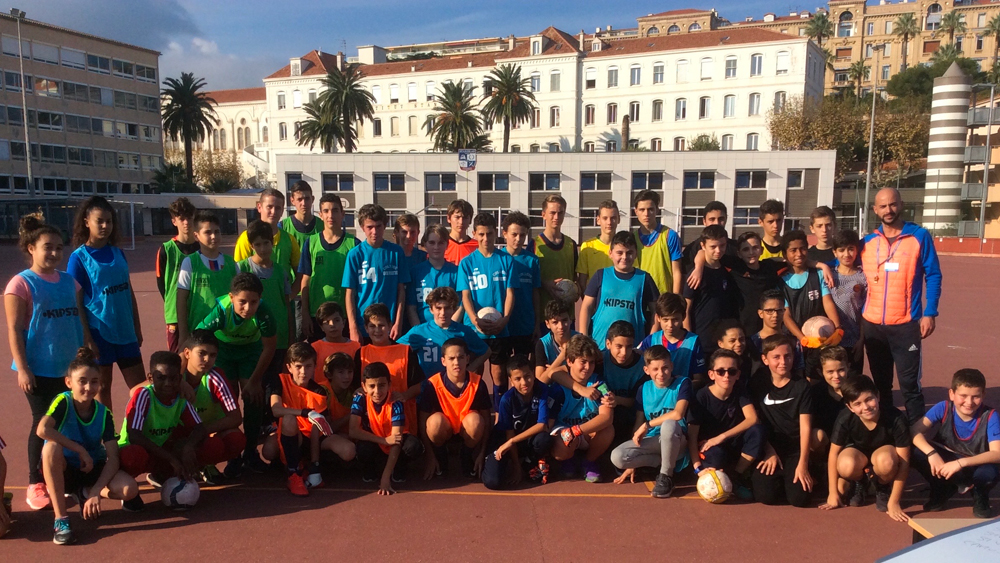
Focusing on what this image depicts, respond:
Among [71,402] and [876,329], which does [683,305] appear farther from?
[71,402]

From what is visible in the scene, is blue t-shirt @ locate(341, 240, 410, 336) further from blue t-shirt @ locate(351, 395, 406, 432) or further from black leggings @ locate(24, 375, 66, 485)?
black leggings @ locate(24, 375, 66, 485)

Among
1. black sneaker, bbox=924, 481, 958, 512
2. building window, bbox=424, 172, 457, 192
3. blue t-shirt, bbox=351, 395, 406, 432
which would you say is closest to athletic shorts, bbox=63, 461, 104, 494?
blue t-shirt, bbox=351, 395, 406, 432

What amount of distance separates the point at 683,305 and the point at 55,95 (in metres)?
63.5

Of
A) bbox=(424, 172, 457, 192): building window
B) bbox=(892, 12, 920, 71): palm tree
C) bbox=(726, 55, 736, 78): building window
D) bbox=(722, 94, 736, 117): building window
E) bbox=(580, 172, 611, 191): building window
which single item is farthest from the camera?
bbox=(892, 12, 920, 71): palm tree

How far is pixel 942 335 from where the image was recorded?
10602 millimetres

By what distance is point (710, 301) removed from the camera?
5488 millimetres

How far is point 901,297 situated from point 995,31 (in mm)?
88796

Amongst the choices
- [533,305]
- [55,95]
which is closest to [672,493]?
[533,305]

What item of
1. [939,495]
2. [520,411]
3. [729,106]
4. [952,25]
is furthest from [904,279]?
[952,25]

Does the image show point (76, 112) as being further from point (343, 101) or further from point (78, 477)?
point (78, 477)

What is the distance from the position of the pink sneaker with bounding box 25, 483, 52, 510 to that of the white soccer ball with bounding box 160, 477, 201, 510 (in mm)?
674

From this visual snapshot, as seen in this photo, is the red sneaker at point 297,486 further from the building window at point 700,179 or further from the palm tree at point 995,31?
the palm tree at point 995,31

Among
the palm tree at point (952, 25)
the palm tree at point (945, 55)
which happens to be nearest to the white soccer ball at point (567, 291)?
the palm tree at point (945, 55)

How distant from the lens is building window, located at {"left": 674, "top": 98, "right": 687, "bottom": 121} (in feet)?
191
